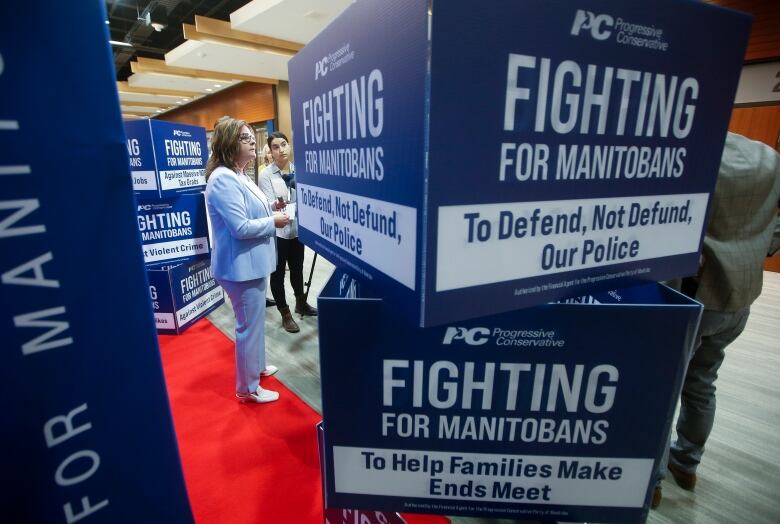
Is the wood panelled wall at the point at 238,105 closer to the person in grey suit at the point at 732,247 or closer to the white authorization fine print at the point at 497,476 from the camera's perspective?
the person in grey suit at the point at 732,247

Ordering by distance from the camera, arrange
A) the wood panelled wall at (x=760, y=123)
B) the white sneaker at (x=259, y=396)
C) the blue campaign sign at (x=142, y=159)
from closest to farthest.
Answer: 1. the white sneaker at (x=259, y=396)
2. the blue campaign sign at (x=142, y=159)
3. the wood panelled wall at (x=760, y=123)

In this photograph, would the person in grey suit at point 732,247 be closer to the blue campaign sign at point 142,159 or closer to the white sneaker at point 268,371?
the white sneaker at point 268,371

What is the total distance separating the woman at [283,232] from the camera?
10.2 ft

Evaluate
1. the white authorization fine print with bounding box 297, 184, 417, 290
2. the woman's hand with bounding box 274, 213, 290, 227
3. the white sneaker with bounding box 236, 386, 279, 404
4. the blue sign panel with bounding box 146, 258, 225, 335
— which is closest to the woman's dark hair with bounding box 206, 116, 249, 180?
the woman's hand with bounding box 274, 213, 290, 227

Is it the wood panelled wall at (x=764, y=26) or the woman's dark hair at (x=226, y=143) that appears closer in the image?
the woman's dark hair at (x=226, y=143)

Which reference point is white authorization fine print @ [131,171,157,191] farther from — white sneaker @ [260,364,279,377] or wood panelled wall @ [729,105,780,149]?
wood panelled wall @ [729,105,780,149]

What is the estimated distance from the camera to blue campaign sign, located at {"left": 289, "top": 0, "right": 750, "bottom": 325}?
38 cm

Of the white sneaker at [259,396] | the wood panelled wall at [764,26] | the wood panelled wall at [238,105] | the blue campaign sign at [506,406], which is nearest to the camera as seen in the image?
the blue campaign sign at [506,406]

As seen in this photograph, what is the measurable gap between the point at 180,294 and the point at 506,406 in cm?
305

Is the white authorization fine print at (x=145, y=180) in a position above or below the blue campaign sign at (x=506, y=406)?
above

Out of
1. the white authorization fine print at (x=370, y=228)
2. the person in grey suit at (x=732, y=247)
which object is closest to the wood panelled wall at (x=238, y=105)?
the person in grey suit at (x=732, y=247)

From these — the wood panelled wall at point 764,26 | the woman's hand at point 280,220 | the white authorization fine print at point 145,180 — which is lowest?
the woman's hand at point 280,220

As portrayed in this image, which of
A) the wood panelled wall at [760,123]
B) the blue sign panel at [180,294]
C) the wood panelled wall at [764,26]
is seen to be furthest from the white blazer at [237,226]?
the wood panelled wall at [764,26]

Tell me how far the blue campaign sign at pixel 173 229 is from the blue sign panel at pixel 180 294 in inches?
4.5
